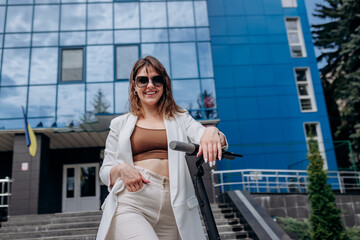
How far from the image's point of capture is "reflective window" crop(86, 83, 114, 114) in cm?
1339

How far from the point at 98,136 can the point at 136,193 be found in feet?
41.6

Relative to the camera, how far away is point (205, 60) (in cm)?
1441

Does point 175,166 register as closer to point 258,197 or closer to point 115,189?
point 115,189

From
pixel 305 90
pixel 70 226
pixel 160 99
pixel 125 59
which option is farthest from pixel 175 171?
pixel 305 90

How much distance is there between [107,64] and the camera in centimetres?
1420

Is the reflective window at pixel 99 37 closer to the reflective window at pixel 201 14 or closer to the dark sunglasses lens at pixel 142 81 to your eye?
the reflective window at pixel 201 14

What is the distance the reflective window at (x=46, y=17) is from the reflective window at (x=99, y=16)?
59.0 inches

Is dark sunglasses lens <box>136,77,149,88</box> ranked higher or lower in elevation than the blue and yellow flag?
lower

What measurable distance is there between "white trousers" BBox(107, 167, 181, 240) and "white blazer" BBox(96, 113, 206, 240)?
45 mm

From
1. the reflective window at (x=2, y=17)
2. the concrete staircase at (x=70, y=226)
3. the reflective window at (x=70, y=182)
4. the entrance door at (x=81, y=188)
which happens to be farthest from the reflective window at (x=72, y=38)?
the concrete staircase at (x=70, y=226)

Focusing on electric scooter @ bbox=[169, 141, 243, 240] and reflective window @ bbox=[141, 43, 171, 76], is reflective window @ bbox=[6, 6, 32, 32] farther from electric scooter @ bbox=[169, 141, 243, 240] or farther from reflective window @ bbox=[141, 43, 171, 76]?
electric scooter @ bbox=[169, 141, 243, 240]

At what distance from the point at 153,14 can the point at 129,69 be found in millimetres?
2938

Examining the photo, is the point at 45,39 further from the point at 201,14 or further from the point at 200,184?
the point at 200,184

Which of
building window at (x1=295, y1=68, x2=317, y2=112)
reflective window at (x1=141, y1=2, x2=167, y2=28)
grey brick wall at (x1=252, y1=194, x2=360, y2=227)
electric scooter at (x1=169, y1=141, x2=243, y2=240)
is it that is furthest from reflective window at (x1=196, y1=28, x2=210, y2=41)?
electric scooter at (x1=169, y1=141, x2=243, y2=240)
